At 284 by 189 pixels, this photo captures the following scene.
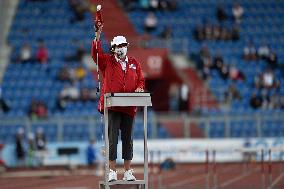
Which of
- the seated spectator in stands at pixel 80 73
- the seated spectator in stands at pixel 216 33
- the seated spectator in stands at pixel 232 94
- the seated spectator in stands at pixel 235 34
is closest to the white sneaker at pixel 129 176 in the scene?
the seated spectator in stands at pixel 232 94

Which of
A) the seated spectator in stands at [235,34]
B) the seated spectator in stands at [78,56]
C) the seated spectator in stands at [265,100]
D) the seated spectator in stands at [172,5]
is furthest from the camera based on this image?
the seated spectator in stands at [172,5]

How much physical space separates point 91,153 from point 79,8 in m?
8.50

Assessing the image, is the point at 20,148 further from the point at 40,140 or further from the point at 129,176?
the point at 129,176

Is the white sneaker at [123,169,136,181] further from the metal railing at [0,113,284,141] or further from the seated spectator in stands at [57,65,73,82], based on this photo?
the seated spectator in stands at [57,65,73,82]

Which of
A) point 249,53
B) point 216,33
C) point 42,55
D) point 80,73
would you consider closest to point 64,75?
point 80,73

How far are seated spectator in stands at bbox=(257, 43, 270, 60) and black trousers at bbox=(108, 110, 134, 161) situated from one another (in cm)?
2326

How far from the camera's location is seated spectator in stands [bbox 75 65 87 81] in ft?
100.0

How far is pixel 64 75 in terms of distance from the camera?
3042 centimetres

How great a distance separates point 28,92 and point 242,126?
820cm

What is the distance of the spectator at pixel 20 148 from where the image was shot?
27309 millimetres

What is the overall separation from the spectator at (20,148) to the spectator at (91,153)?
7.29 ft

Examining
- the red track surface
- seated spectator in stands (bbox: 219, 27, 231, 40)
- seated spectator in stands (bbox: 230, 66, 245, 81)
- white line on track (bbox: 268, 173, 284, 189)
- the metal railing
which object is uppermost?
seated spectator in stands (bbox: 219, 27, 231, 40)

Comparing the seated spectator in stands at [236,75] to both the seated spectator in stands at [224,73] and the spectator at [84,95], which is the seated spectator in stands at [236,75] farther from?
the spectator at [84,95]

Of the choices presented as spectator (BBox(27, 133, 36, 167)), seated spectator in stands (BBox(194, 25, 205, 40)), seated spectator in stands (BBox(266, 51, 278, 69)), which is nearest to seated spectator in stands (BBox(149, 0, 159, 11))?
seated spectator in stands (BBox(194, 25, 205, 40))
